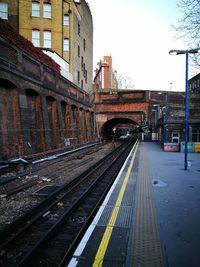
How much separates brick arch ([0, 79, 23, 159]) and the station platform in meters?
7.70

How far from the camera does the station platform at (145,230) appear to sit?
4.26 meters

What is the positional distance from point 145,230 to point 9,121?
11.9 meters

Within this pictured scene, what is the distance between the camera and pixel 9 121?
49.6ft

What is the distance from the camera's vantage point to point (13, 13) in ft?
121

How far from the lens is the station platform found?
14.0ft

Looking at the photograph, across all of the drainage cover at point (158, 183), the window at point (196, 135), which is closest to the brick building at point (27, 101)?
the drainage cover at point (158, 183)

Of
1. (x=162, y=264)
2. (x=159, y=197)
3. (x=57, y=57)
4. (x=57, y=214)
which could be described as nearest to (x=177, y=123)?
(x=57, y=57)

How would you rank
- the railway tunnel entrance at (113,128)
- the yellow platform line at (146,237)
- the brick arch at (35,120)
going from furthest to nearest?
1. the railway tunnel entrance at (113,128)
2. the brick arch at (35,120)
3. the yellow platform line at (146,237)

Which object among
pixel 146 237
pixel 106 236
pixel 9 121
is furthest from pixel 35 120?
pixel 146 237

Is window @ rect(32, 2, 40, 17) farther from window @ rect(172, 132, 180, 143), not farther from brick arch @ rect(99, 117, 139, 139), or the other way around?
window @ rect(172, 132, 180, 143)

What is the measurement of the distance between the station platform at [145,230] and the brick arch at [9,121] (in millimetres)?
7697

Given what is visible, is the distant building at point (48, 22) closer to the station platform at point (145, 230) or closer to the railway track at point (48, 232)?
the railway track at point (48, 232)

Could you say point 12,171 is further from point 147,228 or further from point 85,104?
point 85,104

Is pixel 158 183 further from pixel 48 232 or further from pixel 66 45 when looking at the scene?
pixel 66 45
